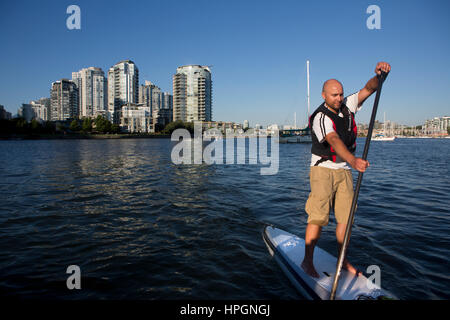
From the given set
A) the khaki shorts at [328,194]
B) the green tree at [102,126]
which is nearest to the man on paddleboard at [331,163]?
the khaki shorts at [328,194]

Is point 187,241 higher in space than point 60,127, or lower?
lower

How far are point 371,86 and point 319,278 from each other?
9.93 feet

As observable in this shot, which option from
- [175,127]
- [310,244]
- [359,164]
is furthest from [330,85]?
[175,127]

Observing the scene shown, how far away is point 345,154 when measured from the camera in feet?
10.9

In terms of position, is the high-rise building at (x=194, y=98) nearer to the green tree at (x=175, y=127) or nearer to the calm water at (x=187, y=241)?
the green tree at (x=175, y=127)

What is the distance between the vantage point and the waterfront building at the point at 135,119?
180 m

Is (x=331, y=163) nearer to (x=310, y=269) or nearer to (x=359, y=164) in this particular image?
(x=359, y=164)

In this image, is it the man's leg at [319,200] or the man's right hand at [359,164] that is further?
the man's leg at [319,200]

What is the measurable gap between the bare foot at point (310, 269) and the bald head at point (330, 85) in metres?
2.77

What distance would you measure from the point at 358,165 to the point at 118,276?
14.1 ft

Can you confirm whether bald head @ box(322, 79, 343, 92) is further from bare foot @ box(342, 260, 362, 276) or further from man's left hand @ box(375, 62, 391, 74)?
bare foot @ box(342, 260, 362, 276)

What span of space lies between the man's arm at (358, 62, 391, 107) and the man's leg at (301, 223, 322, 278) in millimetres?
2119
